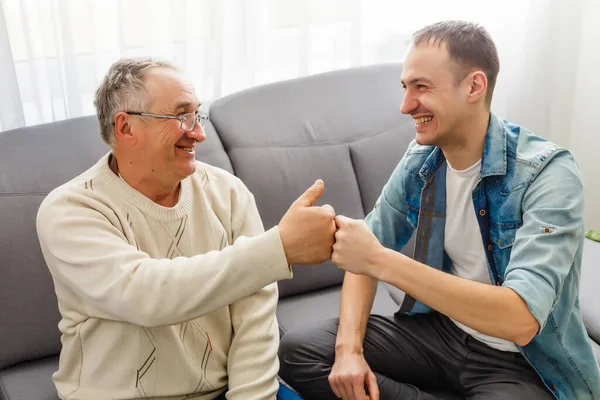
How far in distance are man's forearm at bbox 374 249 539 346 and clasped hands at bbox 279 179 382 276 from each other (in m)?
0.06

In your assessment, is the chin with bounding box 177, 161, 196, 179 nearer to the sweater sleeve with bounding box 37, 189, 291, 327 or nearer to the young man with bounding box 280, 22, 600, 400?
the sweater sleeve with bounding box 37, 189, 291, 327

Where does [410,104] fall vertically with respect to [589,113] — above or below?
above

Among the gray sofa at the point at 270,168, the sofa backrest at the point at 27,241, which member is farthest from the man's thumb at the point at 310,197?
the sofa backrest at the point at 27,241

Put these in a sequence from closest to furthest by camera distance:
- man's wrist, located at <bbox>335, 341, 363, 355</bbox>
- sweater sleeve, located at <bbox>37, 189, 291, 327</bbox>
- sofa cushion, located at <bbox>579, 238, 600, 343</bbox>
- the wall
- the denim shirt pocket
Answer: sweater sleeve, located at <bbox>37, 189, 291, 327</bbox> → the denim shirt pocket → man's wrist, located at <bbox>335, 341, 363, 355</bbox> → sofa cushion, located at <bbox>579, 238, 600, 343</bbox> → the wall

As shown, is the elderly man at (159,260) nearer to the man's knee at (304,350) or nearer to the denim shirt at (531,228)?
the man's knee at (304,350)

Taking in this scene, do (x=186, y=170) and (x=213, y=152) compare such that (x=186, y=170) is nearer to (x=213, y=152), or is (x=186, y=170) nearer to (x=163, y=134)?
(x=163, y=134)

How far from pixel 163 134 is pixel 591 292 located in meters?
1.34

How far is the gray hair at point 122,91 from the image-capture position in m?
1.83

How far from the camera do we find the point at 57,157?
7.34ft

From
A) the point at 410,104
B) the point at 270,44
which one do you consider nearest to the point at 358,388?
the point at 410,104

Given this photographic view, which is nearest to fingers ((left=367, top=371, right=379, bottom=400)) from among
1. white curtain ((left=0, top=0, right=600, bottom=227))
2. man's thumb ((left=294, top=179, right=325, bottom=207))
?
man's thumb ((left=294, top=179, right=325, bottom=207))

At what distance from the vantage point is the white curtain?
96.6 inches

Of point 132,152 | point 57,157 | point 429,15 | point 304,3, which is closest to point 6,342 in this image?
point 57,157

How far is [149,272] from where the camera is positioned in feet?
5.54
